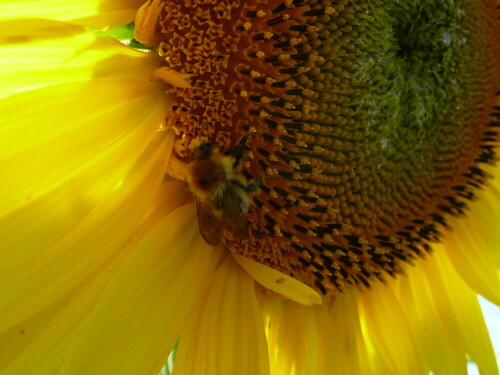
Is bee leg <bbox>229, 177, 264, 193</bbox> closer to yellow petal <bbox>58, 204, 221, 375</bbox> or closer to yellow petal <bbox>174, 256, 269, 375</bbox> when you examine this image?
yellow petal <bbox>58, 204, 221, 375</bbox>

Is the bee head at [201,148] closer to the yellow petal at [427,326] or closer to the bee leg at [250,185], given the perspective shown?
the bee leg at [250,185]

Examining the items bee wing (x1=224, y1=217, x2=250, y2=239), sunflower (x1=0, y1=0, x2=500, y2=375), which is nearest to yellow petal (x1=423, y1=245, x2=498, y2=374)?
sunflower (x1=0, y1=0, x2=500, y2=375)

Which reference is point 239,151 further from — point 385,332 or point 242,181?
point 385,332

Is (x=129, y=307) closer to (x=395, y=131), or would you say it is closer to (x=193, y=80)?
(x=193, y=80)

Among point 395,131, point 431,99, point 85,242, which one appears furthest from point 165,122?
point 431,99

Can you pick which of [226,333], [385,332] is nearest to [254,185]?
[226,333]

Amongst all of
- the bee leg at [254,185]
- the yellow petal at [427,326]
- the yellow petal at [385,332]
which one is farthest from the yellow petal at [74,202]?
the yellow petal at [427,326]
